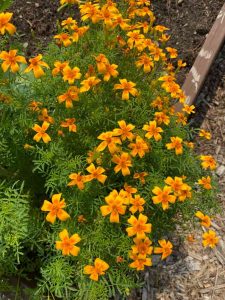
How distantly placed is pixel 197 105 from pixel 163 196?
72.4 inches

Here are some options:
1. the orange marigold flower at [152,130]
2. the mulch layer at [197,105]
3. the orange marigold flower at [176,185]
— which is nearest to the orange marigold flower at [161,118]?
the orange marigold flower at [152,130]

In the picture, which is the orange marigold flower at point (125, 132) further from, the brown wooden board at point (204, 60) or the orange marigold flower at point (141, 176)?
the brown wooden board at point (204, 60)

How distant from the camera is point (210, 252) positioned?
3.11 metres

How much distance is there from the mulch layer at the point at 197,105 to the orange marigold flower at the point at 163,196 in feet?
3.41

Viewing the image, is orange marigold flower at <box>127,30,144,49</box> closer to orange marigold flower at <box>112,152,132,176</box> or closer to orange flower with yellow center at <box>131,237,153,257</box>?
orange marigold flower at <box>112,152,132,176</box>

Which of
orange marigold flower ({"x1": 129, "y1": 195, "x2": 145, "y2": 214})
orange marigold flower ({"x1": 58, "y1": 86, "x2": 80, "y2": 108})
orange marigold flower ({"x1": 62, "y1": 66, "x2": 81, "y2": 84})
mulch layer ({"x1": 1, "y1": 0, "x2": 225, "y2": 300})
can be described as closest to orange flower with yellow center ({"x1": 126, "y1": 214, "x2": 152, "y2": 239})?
orange marigold flower ({"x1": 129, "y1": 195, "x2": 145, "y2": 214})

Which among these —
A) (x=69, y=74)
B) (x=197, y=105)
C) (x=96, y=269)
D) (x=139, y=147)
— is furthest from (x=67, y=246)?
(x=197, y=105)

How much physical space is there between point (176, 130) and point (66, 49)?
85 cm

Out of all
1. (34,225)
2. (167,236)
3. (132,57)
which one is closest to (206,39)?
(132,57)

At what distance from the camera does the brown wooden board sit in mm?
3500

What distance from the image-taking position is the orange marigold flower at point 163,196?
2.07 meters

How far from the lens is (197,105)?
3.75 m

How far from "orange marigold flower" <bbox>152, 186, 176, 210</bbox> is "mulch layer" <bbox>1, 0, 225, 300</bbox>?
1040 millimetres

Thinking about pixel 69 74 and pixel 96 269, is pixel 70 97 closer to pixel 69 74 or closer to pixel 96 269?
pixel 69 74
